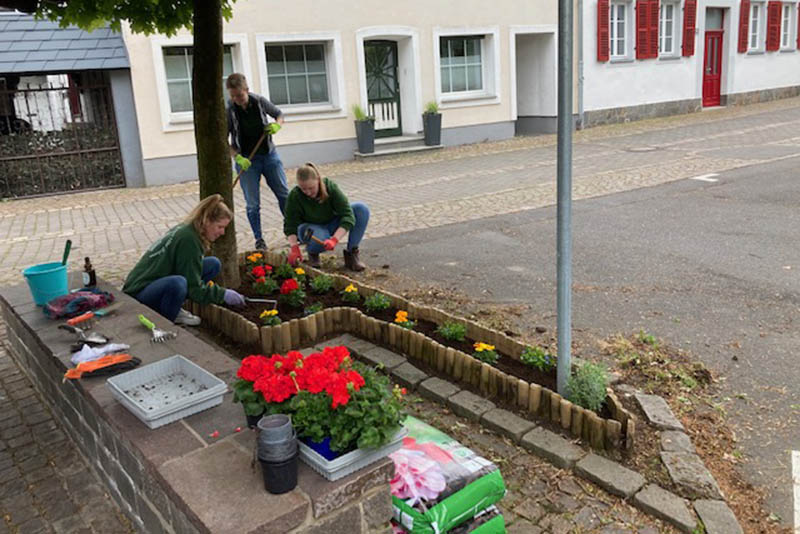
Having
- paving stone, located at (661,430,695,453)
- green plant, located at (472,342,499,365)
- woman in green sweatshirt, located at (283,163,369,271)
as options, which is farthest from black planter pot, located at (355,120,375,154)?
paving stone, located at (661,430,695,453)

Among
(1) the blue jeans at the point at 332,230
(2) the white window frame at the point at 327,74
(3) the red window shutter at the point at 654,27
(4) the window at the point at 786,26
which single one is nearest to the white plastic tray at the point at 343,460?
(1) the blue jeans at the point at 332,230

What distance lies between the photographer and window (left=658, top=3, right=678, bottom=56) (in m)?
20.8

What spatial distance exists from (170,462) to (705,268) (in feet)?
17.4

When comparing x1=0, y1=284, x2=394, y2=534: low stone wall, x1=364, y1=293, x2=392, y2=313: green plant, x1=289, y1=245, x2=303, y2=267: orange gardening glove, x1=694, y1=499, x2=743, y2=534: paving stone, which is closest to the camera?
x1=0, y1=284, x2=394, y2=534: low stone wall

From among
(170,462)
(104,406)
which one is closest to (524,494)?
(170,462)

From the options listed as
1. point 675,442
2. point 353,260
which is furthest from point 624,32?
point 675,442

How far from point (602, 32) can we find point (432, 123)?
19.9 ft

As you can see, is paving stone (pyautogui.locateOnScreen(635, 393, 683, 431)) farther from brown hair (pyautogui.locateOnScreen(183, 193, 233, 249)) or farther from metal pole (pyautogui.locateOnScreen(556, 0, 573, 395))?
brown hair (pyautogui.locateOnScreen(183, 193, 233, 249))

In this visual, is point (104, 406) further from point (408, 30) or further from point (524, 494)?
point (408, 30)

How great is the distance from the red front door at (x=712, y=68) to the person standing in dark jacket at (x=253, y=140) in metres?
19.9

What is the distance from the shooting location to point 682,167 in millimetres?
12055

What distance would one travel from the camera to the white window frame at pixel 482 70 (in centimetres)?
1702

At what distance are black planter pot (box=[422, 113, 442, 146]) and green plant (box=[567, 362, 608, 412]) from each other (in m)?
13.9

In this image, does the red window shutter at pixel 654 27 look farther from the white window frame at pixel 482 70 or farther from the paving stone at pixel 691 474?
the paving stone at pixel 691 474
